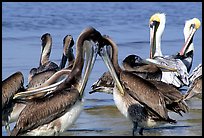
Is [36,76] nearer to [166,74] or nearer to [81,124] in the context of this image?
[81,124]

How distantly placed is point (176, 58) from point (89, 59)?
13.9ft

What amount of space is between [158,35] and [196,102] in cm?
299

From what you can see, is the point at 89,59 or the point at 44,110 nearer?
the point at 44,110

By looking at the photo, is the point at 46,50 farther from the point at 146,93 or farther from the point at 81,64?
the point at 81,64

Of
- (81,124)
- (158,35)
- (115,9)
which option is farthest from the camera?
(115,9)

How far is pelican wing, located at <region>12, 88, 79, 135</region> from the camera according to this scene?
764cm

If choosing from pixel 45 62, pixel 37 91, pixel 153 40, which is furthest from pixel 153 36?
pixel 37 91

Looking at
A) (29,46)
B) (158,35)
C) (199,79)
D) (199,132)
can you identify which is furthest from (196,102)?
(29,46)

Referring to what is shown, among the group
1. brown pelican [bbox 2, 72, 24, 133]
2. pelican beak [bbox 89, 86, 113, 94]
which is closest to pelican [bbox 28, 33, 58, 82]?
pelican beak [bbox 89, 86, 113, 94]

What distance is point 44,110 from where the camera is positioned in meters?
7.68

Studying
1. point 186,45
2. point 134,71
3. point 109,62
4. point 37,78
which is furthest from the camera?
point 186,45

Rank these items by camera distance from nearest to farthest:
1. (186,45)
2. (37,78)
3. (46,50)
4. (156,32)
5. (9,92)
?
(9,92) < (37,78) < (46,50) < (186,45) < (156,32)

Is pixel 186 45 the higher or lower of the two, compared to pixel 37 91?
lower

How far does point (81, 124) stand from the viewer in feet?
28.9
